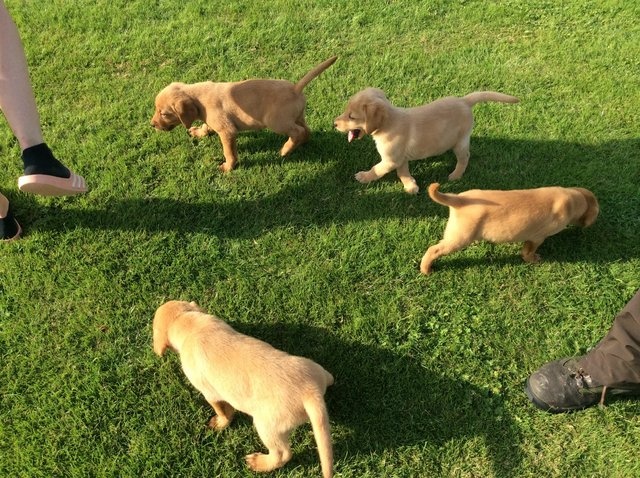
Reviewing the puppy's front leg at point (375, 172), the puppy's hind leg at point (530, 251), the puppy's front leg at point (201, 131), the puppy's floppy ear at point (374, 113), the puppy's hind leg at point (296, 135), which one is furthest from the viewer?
the puppy's front leg at point (201, 131)

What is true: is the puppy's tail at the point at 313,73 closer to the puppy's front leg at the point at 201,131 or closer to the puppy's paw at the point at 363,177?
the puppy's paw at the point at 363,177

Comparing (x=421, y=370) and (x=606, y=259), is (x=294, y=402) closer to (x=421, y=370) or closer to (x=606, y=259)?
(x=421, y=370)

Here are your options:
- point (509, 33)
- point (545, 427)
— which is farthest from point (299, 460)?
point (509, 33)

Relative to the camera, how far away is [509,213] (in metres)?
3.39

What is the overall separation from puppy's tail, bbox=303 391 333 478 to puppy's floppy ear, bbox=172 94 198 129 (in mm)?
2751

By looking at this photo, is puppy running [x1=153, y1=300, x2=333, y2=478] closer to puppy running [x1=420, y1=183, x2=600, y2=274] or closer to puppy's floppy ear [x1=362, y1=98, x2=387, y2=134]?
puppy running [x1=420, y1=183, x2=600, y2=274]

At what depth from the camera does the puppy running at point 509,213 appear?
3.39 metres

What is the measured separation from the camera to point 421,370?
3.54 meters

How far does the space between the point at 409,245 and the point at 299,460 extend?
1.92 meters

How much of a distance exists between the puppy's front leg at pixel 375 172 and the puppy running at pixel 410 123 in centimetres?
3

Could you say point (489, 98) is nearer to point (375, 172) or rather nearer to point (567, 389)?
point (375, 172)

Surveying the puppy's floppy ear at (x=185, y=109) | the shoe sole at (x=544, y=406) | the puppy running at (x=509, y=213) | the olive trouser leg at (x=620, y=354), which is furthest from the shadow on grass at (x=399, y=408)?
the puppy's floppy ear at (x=185, y=109)

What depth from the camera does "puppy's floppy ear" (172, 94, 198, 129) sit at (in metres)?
4.18

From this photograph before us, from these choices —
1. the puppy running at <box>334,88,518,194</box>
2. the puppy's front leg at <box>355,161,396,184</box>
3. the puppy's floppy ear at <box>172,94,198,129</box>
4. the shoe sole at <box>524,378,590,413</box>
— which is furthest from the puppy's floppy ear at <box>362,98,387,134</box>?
the shoe sole at <box>524,378,590,413</box>
